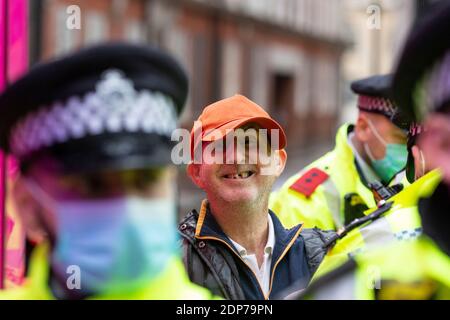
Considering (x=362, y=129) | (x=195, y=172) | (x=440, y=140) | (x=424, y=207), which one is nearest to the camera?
(x=440, y=140)

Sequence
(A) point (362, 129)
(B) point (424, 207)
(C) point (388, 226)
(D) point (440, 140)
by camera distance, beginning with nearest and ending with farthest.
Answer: (D) point (440, 140) → (B) point (424, 207) → (C) point (388, 226) → (A) point (362, 129)

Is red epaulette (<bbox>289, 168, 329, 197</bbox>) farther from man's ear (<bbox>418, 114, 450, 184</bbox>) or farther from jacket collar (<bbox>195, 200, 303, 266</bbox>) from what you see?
man's ear (<bbox>418, 114, 450, 184</bbox>)

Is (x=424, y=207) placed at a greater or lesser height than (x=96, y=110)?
lesser

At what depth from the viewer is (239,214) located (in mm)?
1921

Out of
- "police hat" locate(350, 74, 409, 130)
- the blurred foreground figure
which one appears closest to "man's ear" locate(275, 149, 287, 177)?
"police hat" locate(350, 74, 409, 130)

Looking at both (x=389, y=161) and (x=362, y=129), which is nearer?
(x=389, y=161)

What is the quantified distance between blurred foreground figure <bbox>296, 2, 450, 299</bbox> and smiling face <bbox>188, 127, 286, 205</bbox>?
530 millimetres

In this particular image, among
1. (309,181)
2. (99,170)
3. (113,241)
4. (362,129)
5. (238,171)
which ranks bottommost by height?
(113,241)

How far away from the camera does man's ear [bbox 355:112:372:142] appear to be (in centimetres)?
248

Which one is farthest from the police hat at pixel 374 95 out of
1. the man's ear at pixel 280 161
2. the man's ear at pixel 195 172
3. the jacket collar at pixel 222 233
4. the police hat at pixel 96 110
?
the police hat at pixel 96 110

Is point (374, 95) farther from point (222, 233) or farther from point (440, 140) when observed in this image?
point (440, 140)

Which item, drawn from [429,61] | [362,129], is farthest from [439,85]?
[362,129]

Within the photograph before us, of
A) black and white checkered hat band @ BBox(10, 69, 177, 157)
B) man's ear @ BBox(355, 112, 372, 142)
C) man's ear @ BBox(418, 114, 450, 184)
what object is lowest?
man's ear @ BBox(418, 114, 450, 184)
